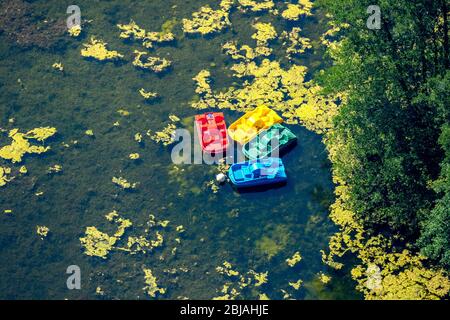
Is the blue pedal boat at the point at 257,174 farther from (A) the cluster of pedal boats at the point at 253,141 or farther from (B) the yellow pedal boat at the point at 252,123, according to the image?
(B) the yellow pedal boat at the point at 252,123

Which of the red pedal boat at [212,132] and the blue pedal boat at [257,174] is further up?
the red pedal boat at [212,132]

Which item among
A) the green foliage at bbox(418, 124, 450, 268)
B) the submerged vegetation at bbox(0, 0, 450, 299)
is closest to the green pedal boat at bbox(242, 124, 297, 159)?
the submerged vegetation at bbox(0, 0, 450, 299)

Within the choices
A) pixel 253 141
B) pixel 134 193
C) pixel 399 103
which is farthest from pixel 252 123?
pixel 399 103

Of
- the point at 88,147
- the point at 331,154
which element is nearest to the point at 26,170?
the point at 88,147

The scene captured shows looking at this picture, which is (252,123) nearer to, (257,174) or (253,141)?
(253,141)

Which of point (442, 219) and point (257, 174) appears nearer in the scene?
point (442, 219)

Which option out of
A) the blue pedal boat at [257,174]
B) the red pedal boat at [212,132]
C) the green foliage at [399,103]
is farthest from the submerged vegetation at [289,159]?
the red pedal boat at [212,132]
